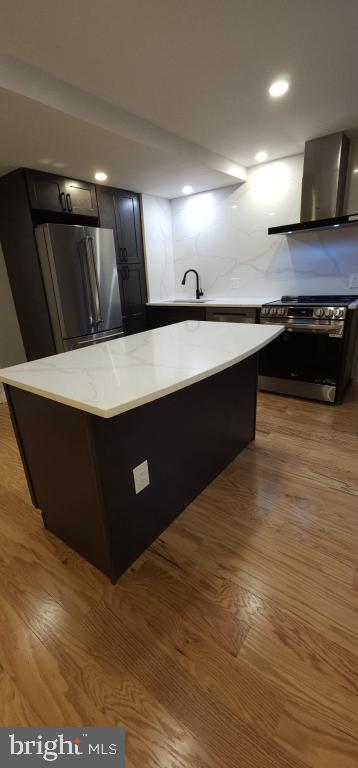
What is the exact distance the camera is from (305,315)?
2.85 m

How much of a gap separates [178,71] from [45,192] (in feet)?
5.08

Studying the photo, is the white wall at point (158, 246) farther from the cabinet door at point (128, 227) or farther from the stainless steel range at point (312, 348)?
the stainless steel range at point (312, 348)

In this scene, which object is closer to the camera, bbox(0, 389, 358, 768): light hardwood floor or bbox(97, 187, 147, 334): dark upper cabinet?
bbox(0, 389, 358, 768): light hardwood floor

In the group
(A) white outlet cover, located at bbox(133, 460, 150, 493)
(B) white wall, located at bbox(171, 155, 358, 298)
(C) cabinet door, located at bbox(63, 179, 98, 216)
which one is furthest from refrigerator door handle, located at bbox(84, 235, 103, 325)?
(A) white outlet cover, located at bbox(133, 460, 150, 493)

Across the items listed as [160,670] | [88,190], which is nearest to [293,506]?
[160,670]

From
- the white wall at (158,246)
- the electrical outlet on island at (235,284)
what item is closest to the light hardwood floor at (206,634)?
the electrical outlet on island at (235,284)

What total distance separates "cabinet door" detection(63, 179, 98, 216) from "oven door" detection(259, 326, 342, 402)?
224 centimetres

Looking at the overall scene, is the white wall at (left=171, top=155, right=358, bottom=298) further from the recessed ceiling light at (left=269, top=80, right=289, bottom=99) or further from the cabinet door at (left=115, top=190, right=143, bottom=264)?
the recessed ceiling light at (left=269, top=80, right=289, bottom=99)

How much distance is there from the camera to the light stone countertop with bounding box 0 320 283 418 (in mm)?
977

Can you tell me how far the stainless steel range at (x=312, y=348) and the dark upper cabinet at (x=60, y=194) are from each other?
202cm

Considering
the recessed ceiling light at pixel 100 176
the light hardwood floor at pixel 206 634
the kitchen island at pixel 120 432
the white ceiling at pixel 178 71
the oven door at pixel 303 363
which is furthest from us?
the recessed ceiling light at pixel 100 176

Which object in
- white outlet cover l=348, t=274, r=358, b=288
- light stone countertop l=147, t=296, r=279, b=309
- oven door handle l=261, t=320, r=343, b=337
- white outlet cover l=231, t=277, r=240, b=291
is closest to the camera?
oven door handle l=261, t=320, r=343, b=337

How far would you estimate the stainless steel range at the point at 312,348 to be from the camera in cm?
272

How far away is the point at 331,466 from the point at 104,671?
64.1 inches
